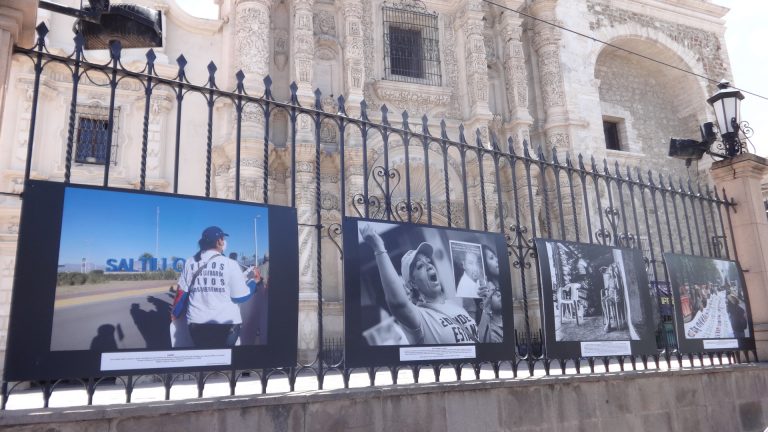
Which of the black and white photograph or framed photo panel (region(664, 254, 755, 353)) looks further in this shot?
framed photo panel (region(664, 254, 755, 353))

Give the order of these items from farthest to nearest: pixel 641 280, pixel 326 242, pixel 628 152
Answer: pixel 628 152
pixel 326 242
pixel 641 280

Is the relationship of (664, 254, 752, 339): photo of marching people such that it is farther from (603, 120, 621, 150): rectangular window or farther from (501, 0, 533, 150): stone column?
(603, 120, 621, 150): rectangular window

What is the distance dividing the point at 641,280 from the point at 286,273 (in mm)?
3637

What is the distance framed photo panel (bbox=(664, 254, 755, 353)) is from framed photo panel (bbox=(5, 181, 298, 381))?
4089mm

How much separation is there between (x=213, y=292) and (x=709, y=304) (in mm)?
5060

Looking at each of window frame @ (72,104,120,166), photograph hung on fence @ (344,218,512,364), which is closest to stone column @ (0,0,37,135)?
photograph hung on fence @ (344,218,512,364)

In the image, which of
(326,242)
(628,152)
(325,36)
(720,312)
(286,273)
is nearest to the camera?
(286,273)

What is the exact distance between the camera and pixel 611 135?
17359 millimetres

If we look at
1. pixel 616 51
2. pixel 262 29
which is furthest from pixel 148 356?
pixel 616 51

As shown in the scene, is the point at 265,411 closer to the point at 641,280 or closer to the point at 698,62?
the point at 641,280

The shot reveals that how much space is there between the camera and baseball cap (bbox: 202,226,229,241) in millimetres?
3502

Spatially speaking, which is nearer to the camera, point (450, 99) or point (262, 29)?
point (262, 29)

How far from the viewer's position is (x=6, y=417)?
2.69 metres
